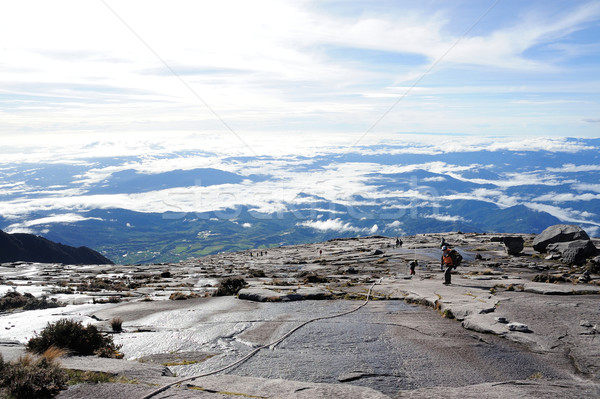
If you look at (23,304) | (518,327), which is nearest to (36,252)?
(23,304)

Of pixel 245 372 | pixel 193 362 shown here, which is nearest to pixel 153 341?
pixel 193 362

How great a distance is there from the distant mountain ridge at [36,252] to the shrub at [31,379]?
111662mm

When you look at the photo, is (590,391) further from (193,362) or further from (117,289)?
(117,289)

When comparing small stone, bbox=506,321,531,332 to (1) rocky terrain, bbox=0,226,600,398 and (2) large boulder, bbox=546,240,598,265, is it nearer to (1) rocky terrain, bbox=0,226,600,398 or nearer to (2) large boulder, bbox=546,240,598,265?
(1) rocky terrain, bbox=0,226,600,398

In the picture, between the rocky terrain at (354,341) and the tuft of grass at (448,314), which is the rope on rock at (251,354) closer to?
the rocky terrain at (354,341)

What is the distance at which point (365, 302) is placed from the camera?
1808 centimetres

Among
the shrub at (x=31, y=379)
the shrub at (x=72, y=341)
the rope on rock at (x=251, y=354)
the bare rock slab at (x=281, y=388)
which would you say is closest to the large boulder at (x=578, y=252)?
the rope on rock at (x=251, y=354)

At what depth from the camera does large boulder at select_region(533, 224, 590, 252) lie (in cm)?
3944

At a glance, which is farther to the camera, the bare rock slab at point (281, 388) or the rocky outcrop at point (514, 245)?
the rocky outcrop at point (514, 245)

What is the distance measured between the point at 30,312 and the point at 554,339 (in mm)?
21399

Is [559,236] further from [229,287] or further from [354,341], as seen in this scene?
[354,341]

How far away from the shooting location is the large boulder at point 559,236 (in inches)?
1553

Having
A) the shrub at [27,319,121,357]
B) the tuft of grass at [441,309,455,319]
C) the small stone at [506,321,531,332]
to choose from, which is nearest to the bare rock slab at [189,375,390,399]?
the shrub at [27,319,121,357]

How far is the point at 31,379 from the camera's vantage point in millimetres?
6945
